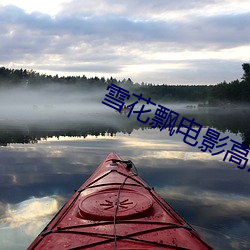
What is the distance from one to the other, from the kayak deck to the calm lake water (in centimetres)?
143

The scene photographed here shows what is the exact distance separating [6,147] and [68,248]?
46.1 ft

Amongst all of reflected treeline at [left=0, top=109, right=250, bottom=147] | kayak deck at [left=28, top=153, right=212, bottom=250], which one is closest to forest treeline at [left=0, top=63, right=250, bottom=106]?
reflected treeline at [left=0, top=109, right=250, bottom=147]

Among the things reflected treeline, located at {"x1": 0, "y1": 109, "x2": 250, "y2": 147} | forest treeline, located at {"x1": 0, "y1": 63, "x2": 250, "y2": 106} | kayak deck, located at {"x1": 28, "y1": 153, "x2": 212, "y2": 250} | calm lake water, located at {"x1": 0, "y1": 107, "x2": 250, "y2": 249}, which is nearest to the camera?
kayak deck, located at {"x1": 28, "y1": 153, "x2": 212, "y2": 250}

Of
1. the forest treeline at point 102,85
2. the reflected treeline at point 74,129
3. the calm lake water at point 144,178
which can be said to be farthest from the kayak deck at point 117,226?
the forest treeline at point 102,85

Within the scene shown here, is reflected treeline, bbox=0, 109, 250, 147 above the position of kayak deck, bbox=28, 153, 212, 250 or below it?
below

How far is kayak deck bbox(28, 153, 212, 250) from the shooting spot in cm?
420

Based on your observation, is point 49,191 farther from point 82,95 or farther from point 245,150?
point 82,95

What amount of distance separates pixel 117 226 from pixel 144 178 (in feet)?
19.7

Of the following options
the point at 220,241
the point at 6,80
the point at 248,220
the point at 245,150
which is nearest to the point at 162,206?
the point at 220,241

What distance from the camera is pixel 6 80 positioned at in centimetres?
12975

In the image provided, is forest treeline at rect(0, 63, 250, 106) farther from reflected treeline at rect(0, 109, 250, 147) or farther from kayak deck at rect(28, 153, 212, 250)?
kayak deck at rect(28, 153, 212, 250)

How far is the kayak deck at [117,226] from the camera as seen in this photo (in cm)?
420

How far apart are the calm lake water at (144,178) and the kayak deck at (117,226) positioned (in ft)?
4.70

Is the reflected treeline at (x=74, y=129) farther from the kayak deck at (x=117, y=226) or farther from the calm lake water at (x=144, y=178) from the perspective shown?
the kayak deck at (x=117, y=226)
